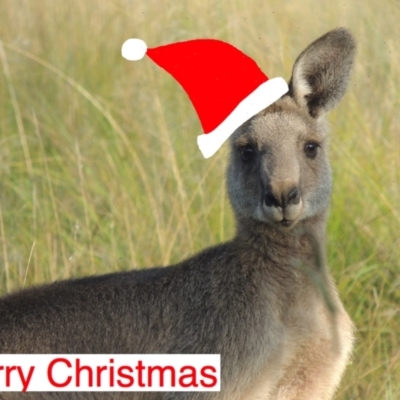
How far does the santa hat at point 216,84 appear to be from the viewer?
4.18 metres

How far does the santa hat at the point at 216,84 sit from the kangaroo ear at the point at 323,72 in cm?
26

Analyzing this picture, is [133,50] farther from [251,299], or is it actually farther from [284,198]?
[251,299]

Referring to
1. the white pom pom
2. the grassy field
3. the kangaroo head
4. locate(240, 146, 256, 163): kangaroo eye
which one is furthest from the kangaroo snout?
the grassy field

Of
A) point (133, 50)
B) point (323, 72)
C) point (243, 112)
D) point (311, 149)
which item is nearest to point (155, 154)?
point (323, 72)

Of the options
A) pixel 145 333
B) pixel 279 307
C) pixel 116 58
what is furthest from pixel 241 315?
pixel 116 58

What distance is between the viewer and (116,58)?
8797mm

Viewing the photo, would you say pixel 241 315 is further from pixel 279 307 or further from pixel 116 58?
pixel 116 58

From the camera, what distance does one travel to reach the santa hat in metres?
4.18

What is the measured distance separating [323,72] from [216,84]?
626 millimetres

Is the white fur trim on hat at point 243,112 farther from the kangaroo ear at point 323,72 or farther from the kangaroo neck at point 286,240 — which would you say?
the kangaroo neck at point 286,240

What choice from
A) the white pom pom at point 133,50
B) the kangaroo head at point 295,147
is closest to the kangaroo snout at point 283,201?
the kangaroo head at point 295,147

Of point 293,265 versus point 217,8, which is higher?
point 217,8

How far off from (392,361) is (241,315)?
1.29 m

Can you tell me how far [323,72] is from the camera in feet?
15.1
